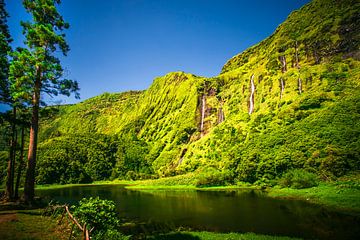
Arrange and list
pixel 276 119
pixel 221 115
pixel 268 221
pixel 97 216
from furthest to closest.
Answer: pixel 221 115 → pixel 276 119 → pixel 268 221 → pixel 97 216

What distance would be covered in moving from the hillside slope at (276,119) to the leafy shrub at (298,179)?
3.37m

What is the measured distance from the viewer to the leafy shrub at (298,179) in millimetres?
65125

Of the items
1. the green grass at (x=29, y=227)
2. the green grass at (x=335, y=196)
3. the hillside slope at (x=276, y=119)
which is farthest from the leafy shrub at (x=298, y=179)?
the green grass at (x=29, y=227)

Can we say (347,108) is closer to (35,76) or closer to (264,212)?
(264,212)

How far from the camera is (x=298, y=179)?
6731cm

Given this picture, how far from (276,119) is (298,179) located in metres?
51.6

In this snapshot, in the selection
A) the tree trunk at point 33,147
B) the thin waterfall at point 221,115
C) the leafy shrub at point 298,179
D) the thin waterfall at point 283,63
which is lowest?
the leafy shrub at point 298,179

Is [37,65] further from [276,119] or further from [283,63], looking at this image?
[283,63]

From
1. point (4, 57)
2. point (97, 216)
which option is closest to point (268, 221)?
point (97, 216)

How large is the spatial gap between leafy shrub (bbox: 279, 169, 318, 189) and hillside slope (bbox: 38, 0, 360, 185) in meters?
3.37

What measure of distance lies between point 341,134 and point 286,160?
59.8 feet

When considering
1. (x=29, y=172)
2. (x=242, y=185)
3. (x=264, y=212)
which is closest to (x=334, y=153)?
(x=242, y=185)

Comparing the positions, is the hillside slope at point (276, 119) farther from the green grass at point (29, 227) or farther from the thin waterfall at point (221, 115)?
the green grass at point (29, 227)

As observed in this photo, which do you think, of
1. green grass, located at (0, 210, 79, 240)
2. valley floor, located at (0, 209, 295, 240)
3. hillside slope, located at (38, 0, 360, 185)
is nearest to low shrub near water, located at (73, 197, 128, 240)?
valley floor, located at (0, 209, 295, 240)
